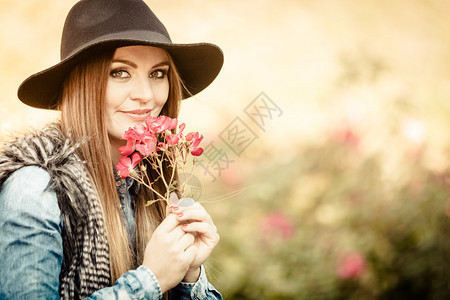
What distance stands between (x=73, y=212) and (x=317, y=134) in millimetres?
2772

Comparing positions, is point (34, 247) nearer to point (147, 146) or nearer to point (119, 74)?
point (147, 146)

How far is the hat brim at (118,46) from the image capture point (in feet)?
5.33

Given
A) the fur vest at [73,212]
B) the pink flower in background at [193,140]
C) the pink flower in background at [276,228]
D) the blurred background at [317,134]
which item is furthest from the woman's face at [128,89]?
the pink flower in background at [276,228]

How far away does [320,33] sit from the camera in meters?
4.30

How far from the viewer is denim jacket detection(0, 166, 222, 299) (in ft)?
4.10

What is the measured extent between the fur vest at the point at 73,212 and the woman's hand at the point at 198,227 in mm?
276

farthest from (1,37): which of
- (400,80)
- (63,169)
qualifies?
(400,80)

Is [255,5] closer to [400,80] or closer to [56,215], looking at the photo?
[400,80]

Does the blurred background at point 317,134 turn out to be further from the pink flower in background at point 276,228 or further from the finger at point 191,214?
the finger at point 191,214

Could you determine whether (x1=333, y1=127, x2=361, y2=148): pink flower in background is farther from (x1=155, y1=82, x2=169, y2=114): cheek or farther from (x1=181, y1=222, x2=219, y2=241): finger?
(x1=181, y1=222, x2=219, y2=241): finger

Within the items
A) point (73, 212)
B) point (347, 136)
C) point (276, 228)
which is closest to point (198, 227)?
point (73, 212)

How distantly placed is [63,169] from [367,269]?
101 inches

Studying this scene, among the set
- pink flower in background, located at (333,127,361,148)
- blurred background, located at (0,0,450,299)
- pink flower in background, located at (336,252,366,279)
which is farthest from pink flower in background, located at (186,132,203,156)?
pink flower in background, located at (333,127,361,148)

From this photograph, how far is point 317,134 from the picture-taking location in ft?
12.8
